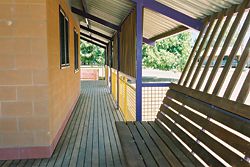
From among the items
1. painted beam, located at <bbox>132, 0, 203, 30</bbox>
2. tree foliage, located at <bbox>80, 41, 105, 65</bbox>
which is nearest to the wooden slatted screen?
painted beam, located at <bbox>132, 0, 203, 30</bbox>

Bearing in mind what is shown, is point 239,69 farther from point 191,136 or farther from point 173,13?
point 173,13

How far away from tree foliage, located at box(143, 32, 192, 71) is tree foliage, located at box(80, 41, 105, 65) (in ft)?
16.1

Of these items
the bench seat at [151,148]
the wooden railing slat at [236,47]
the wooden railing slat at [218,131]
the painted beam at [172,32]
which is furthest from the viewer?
the painted beam at [172,32]

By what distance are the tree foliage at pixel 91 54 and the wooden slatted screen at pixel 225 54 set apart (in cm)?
2684

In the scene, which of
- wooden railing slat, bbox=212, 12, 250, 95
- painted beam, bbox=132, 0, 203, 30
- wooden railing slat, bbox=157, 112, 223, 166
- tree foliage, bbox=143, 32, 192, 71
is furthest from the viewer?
tree foliage, bbox=143, 32, 192, 71

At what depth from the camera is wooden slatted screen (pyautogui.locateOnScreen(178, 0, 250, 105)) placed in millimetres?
2526

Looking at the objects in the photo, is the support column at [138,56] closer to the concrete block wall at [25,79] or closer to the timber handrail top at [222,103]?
the timber handrail top at [222,103]

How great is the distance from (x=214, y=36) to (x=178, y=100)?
0.86 metres

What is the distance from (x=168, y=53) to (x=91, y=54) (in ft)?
26.0

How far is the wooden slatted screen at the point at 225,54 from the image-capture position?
253cm

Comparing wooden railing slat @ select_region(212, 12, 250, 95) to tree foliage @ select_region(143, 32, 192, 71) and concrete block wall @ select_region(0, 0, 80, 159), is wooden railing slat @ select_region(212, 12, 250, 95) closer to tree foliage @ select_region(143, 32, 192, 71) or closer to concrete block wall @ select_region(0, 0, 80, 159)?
concrete block wall @ select_region(0, 0, 80, 159)

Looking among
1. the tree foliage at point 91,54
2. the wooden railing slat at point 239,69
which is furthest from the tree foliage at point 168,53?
the wooden railing slat at point 239,69

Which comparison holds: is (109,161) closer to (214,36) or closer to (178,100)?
(178,100)

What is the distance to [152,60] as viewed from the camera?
2933 cm
